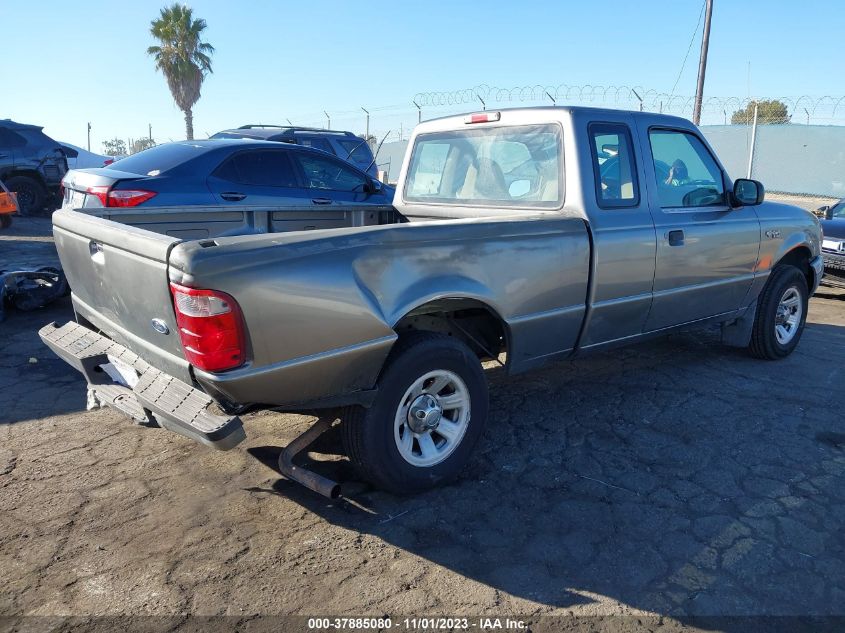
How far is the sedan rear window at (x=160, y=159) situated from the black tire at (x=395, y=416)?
14.0ft

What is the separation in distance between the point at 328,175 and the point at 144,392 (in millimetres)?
5053

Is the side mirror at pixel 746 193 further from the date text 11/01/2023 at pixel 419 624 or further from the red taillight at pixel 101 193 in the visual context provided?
the red taillight at pixel 101 193

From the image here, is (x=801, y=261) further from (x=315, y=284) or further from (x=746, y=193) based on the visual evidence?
(x=315, y=284)

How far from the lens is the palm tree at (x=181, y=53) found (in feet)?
101

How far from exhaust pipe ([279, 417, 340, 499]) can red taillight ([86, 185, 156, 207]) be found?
3666 mm

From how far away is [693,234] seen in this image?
14.7 ft

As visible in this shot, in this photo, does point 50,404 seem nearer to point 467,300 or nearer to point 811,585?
point 467,300

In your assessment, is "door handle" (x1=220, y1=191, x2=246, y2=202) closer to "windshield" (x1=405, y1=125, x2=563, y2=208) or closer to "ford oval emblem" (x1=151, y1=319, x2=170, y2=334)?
"windshield" (x1=405, y1=125, x2=563, y2=208)

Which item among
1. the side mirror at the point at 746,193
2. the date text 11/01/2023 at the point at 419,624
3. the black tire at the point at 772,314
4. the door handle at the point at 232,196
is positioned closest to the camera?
the date text 11/01/2023 at the point at 419,624

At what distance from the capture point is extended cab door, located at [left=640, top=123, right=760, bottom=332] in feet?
14.3

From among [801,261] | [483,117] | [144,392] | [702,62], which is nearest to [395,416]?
[144,392]

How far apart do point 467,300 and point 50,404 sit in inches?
117

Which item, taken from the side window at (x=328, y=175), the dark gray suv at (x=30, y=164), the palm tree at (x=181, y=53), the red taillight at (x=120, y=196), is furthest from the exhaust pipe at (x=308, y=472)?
the palm tree at (x=181, y=53)

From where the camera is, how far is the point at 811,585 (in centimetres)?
271
